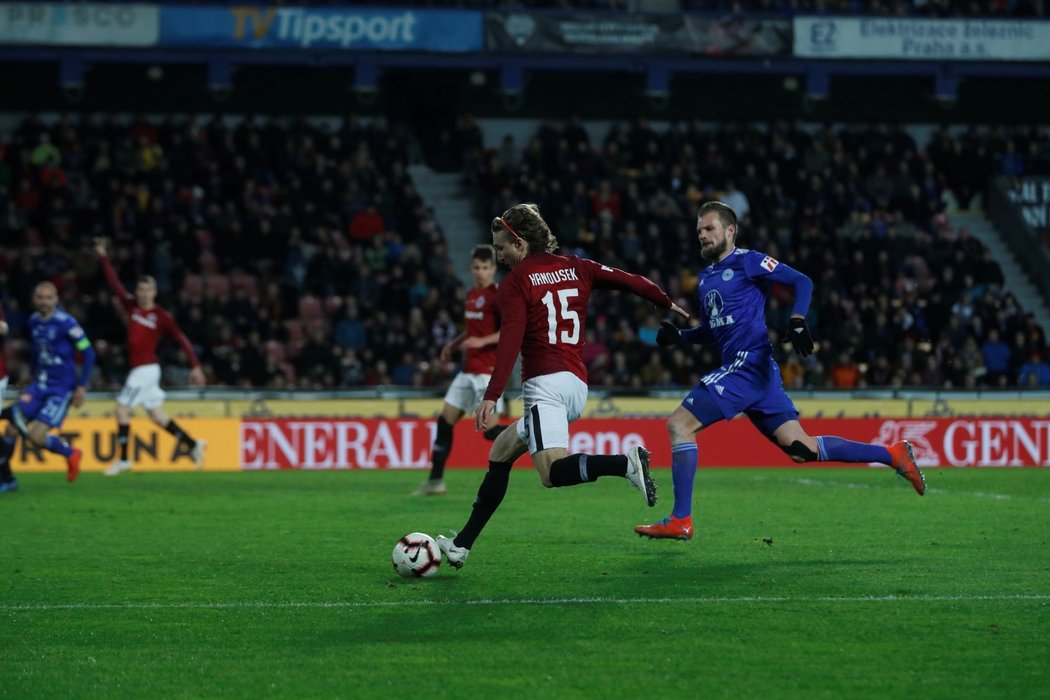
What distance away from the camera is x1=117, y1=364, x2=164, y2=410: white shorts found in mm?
18672

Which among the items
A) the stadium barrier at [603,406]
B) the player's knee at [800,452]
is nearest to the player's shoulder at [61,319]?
the stadium barrier at [603,406]

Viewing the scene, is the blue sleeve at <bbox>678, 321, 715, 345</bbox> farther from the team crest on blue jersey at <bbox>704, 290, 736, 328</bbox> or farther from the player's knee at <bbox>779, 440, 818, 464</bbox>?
the player's knee at <bbox>779, 440, 818, 464</bbox>

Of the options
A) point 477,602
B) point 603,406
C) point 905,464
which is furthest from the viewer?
point 603,406

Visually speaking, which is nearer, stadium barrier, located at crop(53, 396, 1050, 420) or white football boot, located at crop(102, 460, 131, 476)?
white football boot, located at crop(102, 460, 131, 476)

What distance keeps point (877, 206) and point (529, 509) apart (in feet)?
60.4

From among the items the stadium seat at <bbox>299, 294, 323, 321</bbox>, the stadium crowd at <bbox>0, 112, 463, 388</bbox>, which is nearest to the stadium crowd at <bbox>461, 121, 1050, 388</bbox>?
the stadium crowd at <bbox>0, 112, 463, 388</bbox>

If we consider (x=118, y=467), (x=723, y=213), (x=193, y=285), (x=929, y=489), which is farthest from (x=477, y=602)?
(x=193, y=285)

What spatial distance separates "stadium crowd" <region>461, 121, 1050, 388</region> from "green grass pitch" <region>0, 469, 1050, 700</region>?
1234 centimetres

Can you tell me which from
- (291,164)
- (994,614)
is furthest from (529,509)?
(291,164)

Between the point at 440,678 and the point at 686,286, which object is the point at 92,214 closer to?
the point at 686,286

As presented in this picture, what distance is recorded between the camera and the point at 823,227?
1159 inches

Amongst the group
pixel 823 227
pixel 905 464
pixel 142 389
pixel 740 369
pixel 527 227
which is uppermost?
pixel 823 227

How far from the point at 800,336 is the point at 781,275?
2.61 feet

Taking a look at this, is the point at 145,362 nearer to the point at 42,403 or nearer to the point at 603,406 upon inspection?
the point at 42,403
